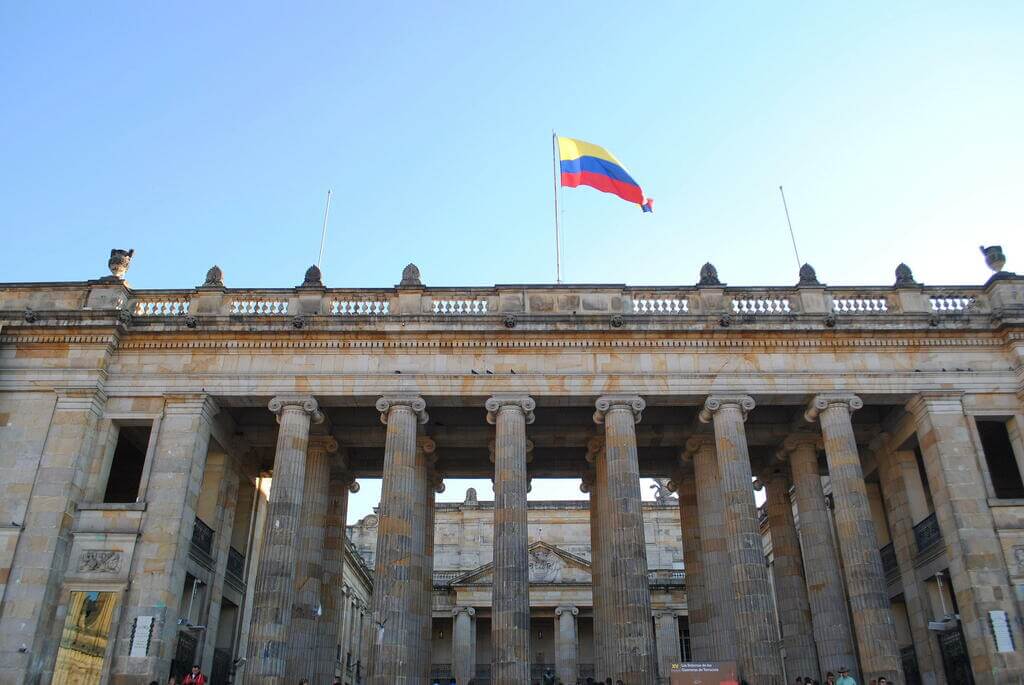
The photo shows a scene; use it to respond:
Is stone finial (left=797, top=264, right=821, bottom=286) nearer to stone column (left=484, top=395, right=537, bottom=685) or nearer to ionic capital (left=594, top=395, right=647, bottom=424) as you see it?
ionic capital (left=594, top=395, right=647, bottom=424)

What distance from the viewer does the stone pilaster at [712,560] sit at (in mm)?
24062

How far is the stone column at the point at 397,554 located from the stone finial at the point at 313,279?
14.1 feet

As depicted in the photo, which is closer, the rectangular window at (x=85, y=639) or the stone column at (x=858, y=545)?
the rectangular window at (x=85, y=639)

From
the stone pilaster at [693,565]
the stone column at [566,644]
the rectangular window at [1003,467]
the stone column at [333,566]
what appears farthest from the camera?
the stone column at [566,644]

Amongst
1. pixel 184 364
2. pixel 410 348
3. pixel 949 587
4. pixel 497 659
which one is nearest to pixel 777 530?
pixel 949 587

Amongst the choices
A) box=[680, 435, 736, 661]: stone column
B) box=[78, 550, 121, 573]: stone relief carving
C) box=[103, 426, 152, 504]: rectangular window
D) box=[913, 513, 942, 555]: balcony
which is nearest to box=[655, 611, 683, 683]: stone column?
box=[680, 435, 736, 661]: stone column

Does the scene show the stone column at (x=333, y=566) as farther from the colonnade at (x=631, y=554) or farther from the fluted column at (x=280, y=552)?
the fluted column at (x=280, y=552)

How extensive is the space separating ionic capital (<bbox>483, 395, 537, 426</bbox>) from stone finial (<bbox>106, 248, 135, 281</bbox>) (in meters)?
11.7

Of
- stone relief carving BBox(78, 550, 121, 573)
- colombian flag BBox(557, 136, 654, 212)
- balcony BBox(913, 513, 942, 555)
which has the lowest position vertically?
stone relief carving BBox(78, 550, 121, 573)

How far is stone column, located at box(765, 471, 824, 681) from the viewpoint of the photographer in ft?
82.3

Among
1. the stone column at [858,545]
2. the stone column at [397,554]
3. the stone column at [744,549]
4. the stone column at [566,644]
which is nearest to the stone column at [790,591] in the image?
the stone column at [858,545]

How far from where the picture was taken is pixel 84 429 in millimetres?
22641

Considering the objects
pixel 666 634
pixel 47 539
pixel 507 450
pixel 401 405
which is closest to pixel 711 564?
pixel 507 450

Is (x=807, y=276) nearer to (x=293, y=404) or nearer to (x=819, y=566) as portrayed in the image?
(x=819, y=566)
